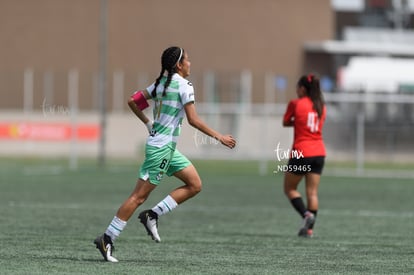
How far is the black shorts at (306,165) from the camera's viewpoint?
14.5 m

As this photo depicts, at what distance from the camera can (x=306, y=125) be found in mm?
14477

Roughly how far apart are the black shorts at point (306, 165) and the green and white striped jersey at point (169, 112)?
156 inches

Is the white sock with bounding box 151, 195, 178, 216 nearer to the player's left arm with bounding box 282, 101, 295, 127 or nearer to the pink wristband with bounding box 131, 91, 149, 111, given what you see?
the pink wristband with bounding box 131, 91, 149, 111

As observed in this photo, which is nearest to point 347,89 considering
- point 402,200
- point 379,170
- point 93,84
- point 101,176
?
point 93,84

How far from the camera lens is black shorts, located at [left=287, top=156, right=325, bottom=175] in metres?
→ 14.5

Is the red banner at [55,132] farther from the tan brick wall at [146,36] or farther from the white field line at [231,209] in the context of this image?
the white field line at [231,209]

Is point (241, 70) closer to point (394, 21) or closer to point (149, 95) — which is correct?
point (394, 21)

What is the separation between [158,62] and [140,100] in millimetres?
38696

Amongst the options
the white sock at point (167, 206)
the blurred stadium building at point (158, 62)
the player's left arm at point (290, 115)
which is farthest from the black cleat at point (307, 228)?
the blurred stadium building at point (158, 62)

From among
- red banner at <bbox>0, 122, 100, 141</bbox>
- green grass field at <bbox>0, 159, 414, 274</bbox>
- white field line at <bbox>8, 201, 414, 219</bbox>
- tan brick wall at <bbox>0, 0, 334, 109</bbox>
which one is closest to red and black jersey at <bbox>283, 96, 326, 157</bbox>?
green grass field at <bbox>0, 159, 414, 274</bbox>

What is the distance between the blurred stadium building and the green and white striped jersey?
30.8m

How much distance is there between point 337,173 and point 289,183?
18.7 metres

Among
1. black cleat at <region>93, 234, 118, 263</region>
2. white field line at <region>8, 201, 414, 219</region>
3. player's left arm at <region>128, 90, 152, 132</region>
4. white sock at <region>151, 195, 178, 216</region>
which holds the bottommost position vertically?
white field line at <region>8, 201, 414, 219</region>

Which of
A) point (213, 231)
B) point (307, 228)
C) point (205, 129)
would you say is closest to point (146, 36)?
point (213, 231)
